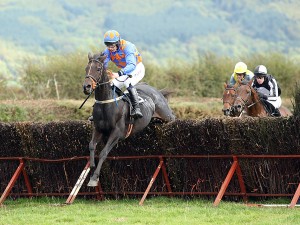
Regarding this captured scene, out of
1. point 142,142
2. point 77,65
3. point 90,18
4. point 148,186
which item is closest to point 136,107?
point 142,142

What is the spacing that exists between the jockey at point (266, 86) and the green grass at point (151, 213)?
3823 mm

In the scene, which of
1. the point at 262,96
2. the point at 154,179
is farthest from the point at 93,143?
the point at 262,96

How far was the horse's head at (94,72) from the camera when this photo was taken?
41.5ft

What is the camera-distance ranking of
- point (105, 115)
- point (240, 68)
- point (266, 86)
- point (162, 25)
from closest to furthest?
1. point (105, 115)
2. point (266, 86)
3. point (240, 68)
4. point (162, 25)

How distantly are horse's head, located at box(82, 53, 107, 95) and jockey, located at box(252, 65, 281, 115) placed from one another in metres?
4.00

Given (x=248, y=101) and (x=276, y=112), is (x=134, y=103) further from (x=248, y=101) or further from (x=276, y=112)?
(x=276, y=112)

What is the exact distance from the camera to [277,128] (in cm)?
1200

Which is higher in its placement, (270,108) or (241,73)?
(241,73)

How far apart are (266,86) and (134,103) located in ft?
11.9

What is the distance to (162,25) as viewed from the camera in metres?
83.5

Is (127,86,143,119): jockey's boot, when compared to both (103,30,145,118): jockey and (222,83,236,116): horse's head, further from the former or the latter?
(222,83,236,116): horse's head

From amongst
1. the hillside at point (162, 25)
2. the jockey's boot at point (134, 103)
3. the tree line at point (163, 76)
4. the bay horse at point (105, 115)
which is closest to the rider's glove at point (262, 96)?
the bay horse at point (105, 115)

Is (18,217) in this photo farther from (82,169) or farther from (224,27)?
(224,27)

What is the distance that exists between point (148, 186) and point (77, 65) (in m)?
14.4
